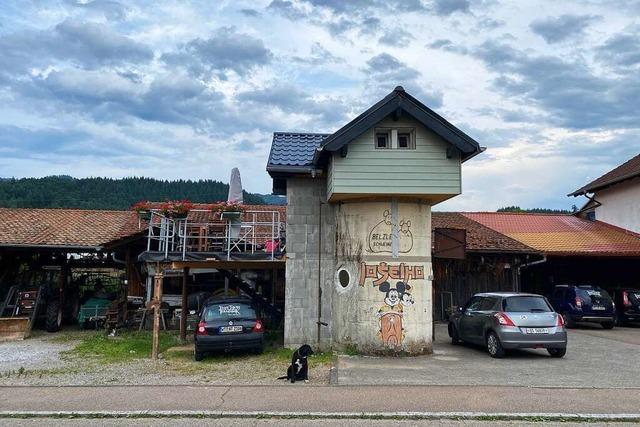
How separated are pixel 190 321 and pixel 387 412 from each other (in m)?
13.7

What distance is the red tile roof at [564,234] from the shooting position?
23.2 meters

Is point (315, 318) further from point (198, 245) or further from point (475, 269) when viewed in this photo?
point (475, 269)

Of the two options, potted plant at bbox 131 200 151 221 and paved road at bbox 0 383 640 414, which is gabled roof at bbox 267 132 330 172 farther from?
paved road at bbox 0 383 640 414

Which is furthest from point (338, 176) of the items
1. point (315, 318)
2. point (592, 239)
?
point (592, 239)

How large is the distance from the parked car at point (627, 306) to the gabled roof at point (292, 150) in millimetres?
13869

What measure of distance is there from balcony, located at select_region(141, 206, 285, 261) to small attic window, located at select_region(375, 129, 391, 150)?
11.7ft

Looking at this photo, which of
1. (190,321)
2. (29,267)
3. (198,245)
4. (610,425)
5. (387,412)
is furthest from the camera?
(29,267)

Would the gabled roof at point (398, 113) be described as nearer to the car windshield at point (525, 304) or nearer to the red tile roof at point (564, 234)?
the car windshield at point (525, 304)

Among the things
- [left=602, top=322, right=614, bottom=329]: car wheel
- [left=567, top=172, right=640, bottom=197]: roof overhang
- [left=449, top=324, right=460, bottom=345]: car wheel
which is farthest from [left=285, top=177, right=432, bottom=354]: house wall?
[left=567, top=172, right=640, bottom=197]: roof overhang

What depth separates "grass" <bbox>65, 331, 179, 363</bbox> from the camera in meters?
14.2

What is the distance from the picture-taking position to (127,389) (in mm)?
9672

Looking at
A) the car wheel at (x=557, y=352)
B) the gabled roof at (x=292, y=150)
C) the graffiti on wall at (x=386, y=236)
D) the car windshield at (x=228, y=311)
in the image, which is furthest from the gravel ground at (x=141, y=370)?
the car wheel at (x=557, y=352)

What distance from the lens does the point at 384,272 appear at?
1382 cm

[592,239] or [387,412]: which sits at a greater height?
[592,239]
